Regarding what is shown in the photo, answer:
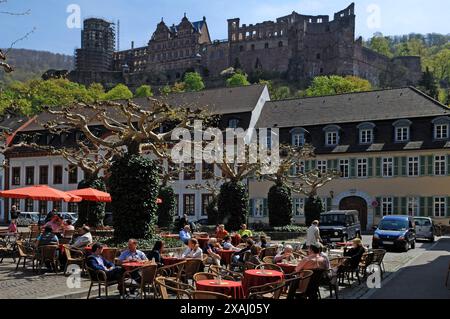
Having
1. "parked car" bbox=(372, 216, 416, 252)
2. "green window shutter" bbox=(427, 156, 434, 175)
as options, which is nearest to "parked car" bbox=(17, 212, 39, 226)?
"parked car" bbox=(372, 216, 416, 252)

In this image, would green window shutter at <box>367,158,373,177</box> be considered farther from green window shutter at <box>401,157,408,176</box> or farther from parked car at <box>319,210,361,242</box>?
parked car at <box>319,210,361,242</box>

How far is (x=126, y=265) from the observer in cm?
1257

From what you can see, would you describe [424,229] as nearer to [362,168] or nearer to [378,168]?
[378,168]

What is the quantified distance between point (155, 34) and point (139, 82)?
1479cm

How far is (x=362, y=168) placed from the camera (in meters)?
45.8

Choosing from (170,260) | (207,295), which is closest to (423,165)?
(170,260)

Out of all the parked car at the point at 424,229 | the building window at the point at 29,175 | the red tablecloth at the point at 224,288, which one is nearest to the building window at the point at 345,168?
the parked car at the point at 424,229

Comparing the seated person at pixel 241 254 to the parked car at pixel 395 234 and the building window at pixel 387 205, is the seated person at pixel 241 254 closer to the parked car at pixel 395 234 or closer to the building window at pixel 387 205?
the parked car at pixel 395 234

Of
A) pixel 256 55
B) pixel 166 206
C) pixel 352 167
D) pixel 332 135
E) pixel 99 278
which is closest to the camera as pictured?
pixel 99 278

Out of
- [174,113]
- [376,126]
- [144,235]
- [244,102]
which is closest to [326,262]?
[144,235]

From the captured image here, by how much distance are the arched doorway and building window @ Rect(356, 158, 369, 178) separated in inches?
71.1

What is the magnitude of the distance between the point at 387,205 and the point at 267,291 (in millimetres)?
36824

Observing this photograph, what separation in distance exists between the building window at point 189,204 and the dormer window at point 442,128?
20.4m
